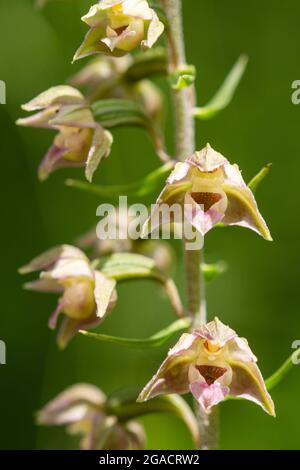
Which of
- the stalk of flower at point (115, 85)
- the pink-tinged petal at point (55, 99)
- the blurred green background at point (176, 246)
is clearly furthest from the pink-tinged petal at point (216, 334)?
the blurred green background at point (176, 246)

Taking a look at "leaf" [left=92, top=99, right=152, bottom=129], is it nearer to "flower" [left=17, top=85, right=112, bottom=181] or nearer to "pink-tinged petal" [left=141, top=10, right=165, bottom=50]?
"flower" [left=17, top=85, right=112, bottom=181]

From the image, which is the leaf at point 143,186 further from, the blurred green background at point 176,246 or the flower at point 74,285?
the blurred green background at point 176,246

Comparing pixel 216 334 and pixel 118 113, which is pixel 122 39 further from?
pixel 216 334

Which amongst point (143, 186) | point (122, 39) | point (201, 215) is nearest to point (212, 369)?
point (201, 215)

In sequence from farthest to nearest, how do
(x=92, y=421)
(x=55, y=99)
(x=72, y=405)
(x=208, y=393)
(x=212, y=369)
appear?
(x=72, y=405) → (x=92, y=421) → (x=55, y=99) → (x=212, y=369) → (x=208, y=393)

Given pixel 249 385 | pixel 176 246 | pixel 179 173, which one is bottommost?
pixel 176 246
